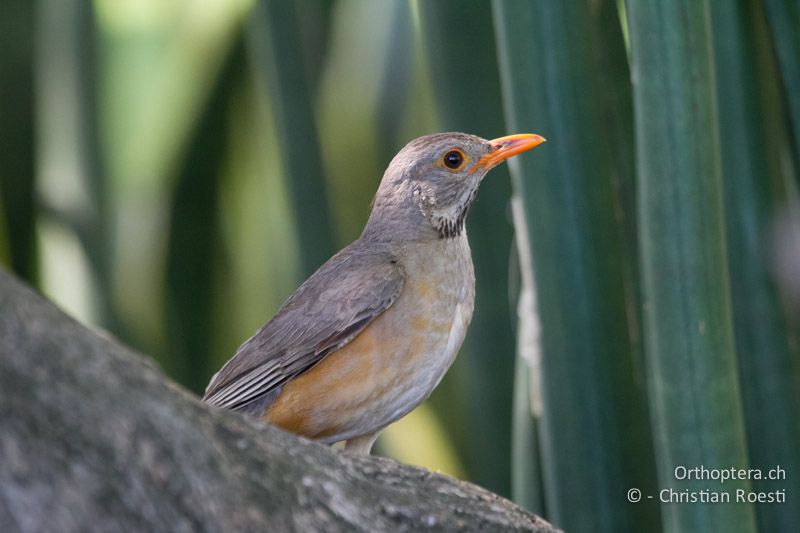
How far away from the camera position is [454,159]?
2916 millimetres

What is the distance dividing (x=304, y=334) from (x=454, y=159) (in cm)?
66

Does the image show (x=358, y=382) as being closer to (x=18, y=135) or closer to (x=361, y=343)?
(x=361, y=343)

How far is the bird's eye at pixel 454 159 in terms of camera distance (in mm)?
2906

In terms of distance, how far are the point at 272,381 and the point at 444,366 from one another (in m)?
0.41

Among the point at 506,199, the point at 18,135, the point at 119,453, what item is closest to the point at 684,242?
the point at 119,453

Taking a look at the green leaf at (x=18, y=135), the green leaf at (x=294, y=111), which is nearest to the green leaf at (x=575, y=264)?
the green leaf at (x=294, y=111)

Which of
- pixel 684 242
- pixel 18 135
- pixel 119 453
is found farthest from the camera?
pixel 18 135

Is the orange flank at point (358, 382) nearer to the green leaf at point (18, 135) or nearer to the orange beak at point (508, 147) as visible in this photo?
the orange beak at point (508, 147)

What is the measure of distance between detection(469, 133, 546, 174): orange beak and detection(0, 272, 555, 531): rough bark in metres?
1.10

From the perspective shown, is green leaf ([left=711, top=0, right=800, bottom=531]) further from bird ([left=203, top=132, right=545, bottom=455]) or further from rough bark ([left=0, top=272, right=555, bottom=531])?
rough bark ([left=0, top=272, right=555, bottom=531])

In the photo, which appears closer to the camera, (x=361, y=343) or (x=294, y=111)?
(x=361, y=343)

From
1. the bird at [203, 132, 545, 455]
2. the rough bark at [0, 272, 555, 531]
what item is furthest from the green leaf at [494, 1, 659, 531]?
the rough bark at [0, 272, 555, 531]

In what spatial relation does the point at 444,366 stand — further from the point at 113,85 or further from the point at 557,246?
the point at 113,85

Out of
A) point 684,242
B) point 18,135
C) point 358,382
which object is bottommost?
point 358,382
